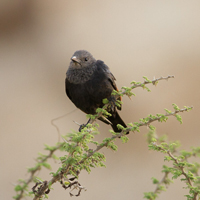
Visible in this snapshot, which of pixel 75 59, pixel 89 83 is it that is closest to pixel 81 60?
pixel 75 59

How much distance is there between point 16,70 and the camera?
29.1ft

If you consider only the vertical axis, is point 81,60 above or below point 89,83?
above

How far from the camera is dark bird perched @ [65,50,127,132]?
12.2 feet

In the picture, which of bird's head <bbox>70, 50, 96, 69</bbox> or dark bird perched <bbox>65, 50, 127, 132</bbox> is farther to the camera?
bird's head <bbox>70, 50, 96, 69</bbox>

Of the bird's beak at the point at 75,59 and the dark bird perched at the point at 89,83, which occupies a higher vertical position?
the bird's beak at the point at 75,59

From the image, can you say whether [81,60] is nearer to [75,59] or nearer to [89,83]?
[75,59]

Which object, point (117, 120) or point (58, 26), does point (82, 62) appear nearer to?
point (117, 120)

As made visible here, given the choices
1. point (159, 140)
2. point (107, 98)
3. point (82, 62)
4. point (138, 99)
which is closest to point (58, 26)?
point (138, 99)

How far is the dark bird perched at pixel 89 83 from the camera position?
371 cm

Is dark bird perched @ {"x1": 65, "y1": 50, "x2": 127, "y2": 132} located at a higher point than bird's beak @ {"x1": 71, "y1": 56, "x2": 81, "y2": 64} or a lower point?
lower

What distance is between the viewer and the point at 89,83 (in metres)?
3.80

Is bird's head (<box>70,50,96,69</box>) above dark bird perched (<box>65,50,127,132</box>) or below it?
above

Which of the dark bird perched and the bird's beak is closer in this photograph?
the dark bird perched

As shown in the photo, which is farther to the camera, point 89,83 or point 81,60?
point 81,60
